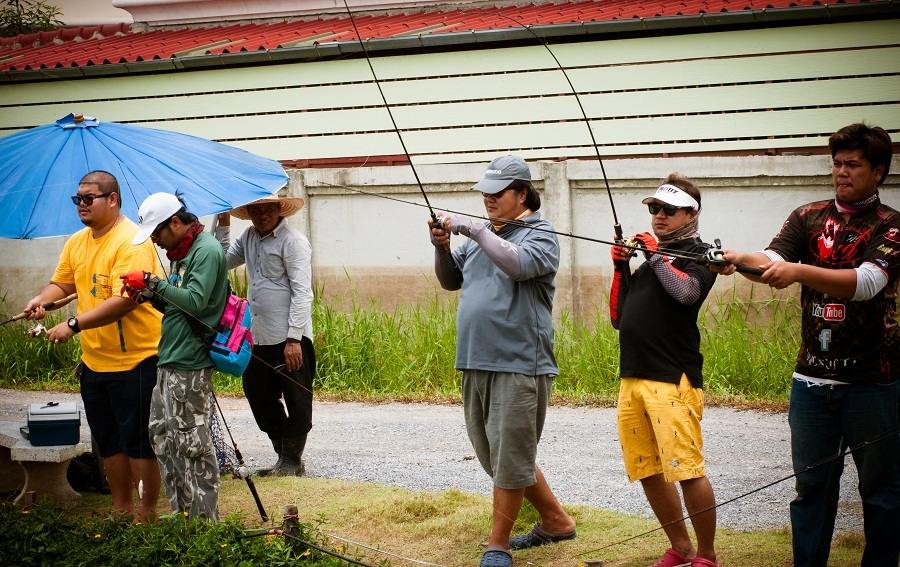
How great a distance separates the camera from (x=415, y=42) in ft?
35.9

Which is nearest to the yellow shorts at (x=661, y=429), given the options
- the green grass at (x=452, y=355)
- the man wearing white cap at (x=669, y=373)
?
the man wearing white cap at (x=669, y=373)

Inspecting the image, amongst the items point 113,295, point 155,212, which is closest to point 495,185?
point 155,212

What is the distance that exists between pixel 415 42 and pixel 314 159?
1.70m

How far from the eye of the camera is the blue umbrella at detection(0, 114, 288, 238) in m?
5.99

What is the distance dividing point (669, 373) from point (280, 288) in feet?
10.1

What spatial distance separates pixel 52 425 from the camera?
630 centimetres

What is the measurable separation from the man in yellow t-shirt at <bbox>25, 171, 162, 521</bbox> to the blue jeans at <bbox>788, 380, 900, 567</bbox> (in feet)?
10.5

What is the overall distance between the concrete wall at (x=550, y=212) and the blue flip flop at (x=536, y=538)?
470 centimetres

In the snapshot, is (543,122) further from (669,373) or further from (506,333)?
(669,373)

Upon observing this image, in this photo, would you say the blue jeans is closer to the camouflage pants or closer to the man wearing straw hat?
the camouflage pants

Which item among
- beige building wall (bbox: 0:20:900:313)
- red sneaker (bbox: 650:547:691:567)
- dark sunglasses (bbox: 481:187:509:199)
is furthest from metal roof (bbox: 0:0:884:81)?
red sneaker (bbox: 650:547:691:567)

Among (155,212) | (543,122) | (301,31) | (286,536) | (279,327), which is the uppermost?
(301,31)

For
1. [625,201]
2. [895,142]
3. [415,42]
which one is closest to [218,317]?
[625,201]

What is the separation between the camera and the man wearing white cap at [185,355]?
17.2 feet
